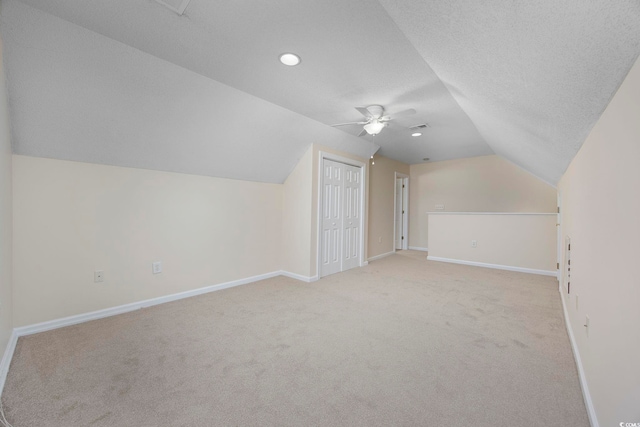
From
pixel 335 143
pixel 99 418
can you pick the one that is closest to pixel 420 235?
pixel 335 143

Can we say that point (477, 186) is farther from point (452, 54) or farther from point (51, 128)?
point (51, 128)

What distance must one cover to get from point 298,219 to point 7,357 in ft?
10.5

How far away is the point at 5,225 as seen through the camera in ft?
6.52

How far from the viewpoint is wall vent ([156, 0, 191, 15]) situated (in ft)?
5.00

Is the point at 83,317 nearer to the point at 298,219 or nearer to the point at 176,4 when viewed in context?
the point at 298,219

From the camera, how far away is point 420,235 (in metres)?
7.24

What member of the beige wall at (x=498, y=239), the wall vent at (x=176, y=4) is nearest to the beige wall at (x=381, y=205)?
the beige wall at (x=498, y=239)

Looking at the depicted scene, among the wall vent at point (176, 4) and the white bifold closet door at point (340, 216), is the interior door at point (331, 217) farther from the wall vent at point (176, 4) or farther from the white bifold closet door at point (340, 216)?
the wall vent at point (176, 4)

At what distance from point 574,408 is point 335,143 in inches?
153

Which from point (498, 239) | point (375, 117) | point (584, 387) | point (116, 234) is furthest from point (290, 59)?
point (498, 239)

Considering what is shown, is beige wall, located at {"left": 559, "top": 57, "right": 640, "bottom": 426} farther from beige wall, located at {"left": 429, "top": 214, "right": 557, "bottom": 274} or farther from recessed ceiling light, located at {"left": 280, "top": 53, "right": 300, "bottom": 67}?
beige wall, located at {"left": 429, "top": 214, "right": 557, "bottom": 274}

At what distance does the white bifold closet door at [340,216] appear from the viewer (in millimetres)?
4363

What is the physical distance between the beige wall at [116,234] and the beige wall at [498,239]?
418 cm

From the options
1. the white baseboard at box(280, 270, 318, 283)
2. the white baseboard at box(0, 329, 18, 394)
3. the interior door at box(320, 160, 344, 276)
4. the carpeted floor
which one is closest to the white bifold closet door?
the interior door at box(320, 160, 344, 276)
